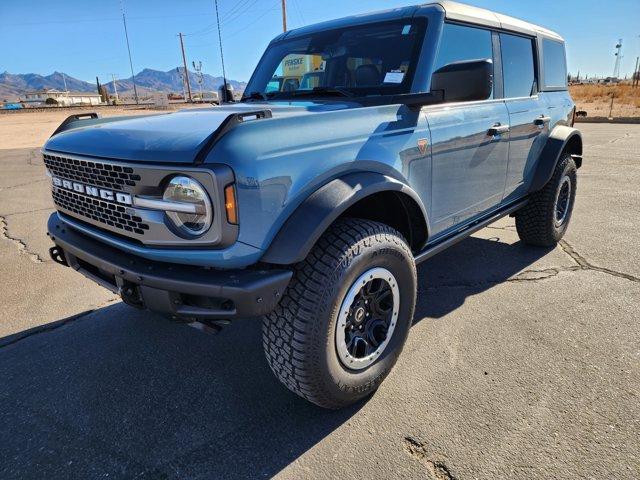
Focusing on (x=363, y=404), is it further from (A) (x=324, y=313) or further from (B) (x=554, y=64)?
(B) (x=554, y=64)

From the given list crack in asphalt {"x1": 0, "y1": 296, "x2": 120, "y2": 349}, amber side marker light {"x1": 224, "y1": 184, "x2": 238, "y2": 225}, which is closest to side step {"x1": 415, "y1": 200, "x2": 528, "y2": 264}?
amber side marker light {"x1": 224, "y1": 184, "x2": 238, "y2": 225}

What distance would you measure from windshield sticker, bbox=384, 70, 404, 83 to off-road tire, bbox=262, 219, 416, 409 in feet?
3.38

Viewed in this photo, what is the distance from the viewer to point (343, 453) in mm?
2070

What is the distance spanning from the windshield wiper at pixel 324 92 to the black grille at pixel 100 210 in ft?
5.12

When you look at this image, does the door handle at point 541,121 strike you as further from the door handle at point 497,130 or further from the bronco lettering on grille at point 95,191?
the bronco lettering on grille at point 95,191

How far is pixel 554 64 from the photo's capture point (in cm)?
447

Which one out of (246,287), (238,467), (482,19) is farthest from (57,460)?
(482,19)

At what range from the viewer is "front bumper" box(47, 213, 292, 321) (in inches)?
70.2

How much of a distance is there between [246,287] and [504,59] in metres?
2.99

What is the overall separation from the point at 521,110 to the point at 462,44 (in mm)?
918

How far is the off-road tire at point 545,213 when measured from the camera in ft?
14.0

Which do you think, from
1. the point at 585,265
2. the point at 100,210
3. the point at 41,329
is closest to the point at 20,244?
the point at 41,329

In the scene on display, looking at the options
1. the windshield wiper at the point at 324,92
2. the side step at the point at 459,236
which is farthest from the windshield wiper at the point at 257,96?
the side step at the point at 459,236

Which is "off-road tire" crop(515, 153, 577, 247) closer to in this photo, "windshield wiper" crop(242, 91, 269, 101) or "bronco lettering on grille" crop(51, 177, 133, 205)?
"windshield wiper" crop(242, 91, 269, 101)
